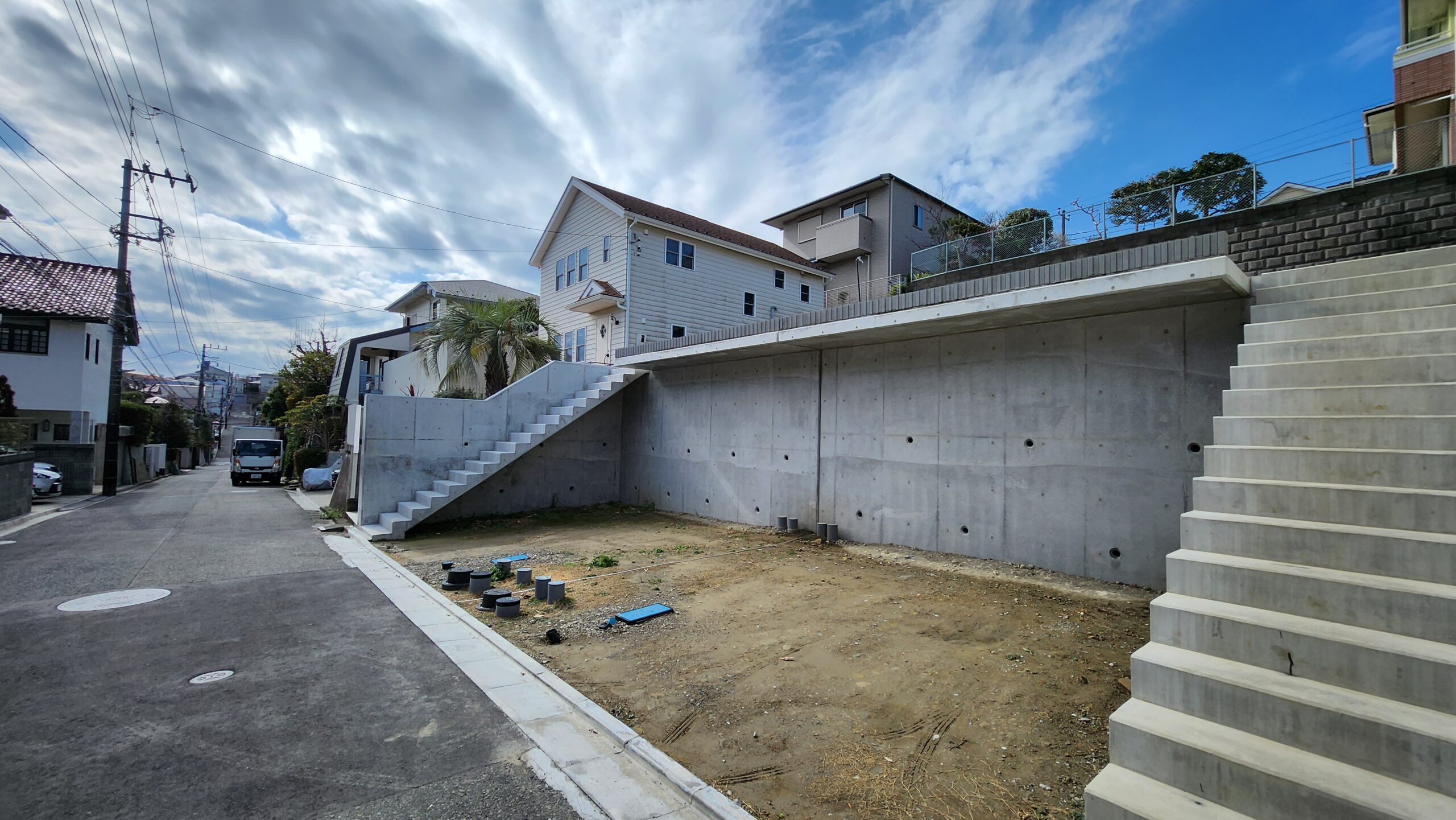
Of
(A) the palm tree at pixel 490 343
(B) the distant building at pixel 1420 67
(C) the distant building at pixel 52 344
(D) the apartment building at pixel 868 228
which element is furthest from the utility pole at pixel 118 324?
(B) the distant building at pixel 1420 67

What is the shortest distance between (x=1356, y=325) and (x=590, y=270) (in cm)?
1728

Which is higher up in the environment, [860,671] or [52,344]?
[52,344]

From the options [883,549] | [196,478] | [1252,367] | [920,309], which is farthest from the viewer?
[196,478]

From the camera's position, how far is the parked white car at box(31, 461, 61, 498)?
53.9 feet

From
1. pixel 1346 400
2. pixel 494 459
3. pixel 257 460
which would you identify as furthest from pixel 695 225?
pixel 257 460

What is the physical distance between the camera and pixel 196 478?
27.9m

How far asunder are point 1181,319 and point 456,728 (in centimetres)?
774

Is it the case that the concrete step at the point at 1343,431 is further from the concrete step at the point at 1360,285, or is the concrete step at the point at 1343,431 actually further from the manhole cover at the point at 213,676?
the manhole cover at the point at 213,676

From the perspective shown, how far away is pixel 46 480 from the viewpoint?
16547 mm

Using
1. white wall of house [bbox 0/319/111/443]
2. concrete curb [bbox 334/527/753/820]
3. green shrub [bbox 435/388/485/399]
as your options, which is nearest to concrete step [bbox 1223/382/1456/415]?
concrete curb [bbox 334/527/753/820]

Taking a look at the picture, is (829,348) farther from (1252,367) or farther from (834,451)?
(1252,367)

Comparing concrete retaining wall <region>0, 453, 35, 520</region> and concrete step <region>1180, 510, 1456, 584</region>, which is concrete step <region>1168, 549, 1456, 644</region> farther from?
concrete retaining wall <region>0, 453, 35, 520</region>

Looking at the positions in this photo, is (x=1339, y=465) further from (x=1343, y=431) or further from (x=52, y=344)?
(x=52, y=344)

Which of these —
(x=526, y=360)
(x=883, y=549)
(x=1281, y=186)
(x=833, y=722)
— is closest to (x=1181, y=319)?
(x=1281, y=186)
